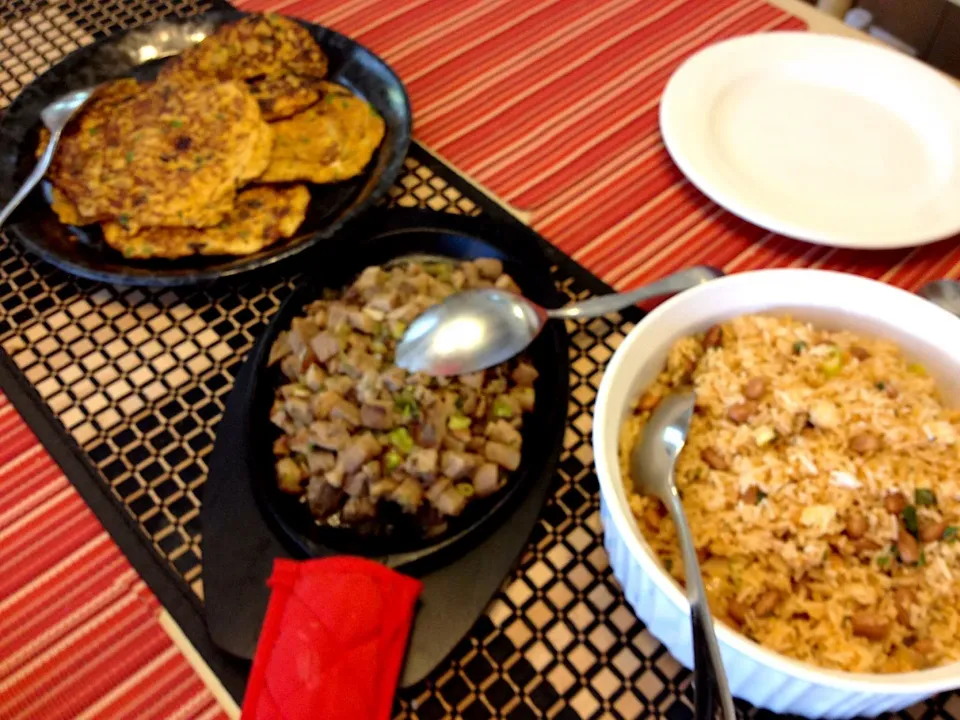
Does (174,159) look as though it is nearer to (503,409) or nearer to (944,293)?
(503,409)

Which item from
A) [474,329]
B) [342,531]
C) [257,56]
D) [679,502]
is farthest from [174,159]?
[679,502]

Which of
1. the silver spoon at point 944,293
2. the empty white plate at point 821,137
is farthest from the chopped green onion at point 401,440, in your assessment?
the silver spoon at point 944,293

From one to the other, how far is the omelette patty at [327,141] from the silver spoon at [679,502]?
0.78 meters

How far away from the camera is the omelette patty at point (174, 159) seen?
1.27 m

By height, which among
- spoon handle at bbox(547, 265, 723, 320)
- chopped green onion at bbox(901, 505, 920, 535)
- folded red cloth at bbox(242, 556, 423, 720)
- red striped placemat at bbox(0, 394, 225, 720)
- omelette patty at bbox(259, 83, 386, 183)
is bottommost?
red striped placemat at bbox(0, 394, 225, 720)

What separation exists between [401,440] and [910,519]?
60cm

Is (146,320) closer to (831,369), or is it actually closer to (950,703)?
(831,369)

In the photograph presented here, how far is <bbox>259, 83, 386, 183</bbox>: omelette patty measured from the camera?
1343 mm

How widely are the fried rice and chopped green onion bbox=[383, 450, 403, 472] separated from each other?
0.30 m

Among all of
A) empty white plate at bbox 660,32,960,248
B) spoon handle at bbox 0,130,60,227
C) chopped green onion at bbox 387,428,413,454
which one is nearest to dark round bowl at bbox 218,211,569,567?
chopped green onion at bbox 387,428,413,454

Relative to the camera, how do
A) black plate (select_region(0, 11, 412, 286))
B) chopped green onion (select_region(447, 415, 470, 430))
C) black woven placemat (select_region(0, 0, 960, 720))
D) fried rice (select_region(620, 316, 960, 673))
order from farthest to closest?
black plate (select_region(0, 11, 412, 286)), chopped green onion (select_region(447, 415, 470, 430)), black woven placemat (select_region(0, 0, 960, 720)), fried rice (select_region(620, 316, 960, 673))

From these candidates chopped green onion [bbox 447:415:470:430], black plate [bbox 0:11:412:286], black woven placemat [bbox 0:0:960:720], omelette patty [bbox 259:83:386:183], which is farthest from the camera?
omelette patty [bbox 259:83:386:183]

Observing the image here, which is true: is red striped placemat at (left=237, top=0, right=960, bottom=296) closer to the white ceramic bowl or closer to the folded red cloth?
the white ceramic bowl

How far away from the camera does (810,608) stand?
0.75 m
